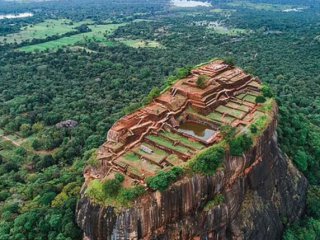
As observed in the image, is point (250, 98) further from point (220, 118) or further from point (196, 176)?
point (196, 176)

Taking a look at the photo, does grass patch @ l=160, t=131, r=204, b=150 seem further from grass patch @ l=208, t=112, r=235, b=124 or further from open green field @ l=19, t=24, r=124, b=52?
open green field @ l=19, t=24, r=124, b=52

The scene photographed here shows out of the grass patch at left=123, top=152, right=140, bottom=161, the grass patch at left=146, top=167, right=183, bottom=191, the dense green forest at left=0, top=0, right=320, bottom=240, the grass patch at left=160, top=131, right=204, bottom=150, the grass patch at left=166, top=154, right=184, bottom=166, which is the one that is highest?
the grass patch at left=146, top=167, right=183, bottom=191


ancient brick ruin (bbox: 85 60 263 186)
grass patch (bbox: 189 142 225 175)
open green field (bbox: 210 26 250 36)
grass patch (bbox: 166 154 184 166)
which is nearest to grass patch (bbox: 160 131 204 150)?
ancient brick ruin (bbox: 85 60 263 186)

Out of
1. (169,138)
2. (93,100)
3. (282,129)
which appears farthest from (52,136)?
(282,129)

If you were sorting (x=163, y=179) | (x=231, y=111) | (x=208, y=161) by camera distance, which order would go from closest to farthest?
(x=163, y=179) → (x=208, y=161) → (x=231, y=111)

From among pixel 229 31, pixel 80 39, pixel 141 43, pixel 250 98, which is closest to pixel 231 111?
pixel 250 98
